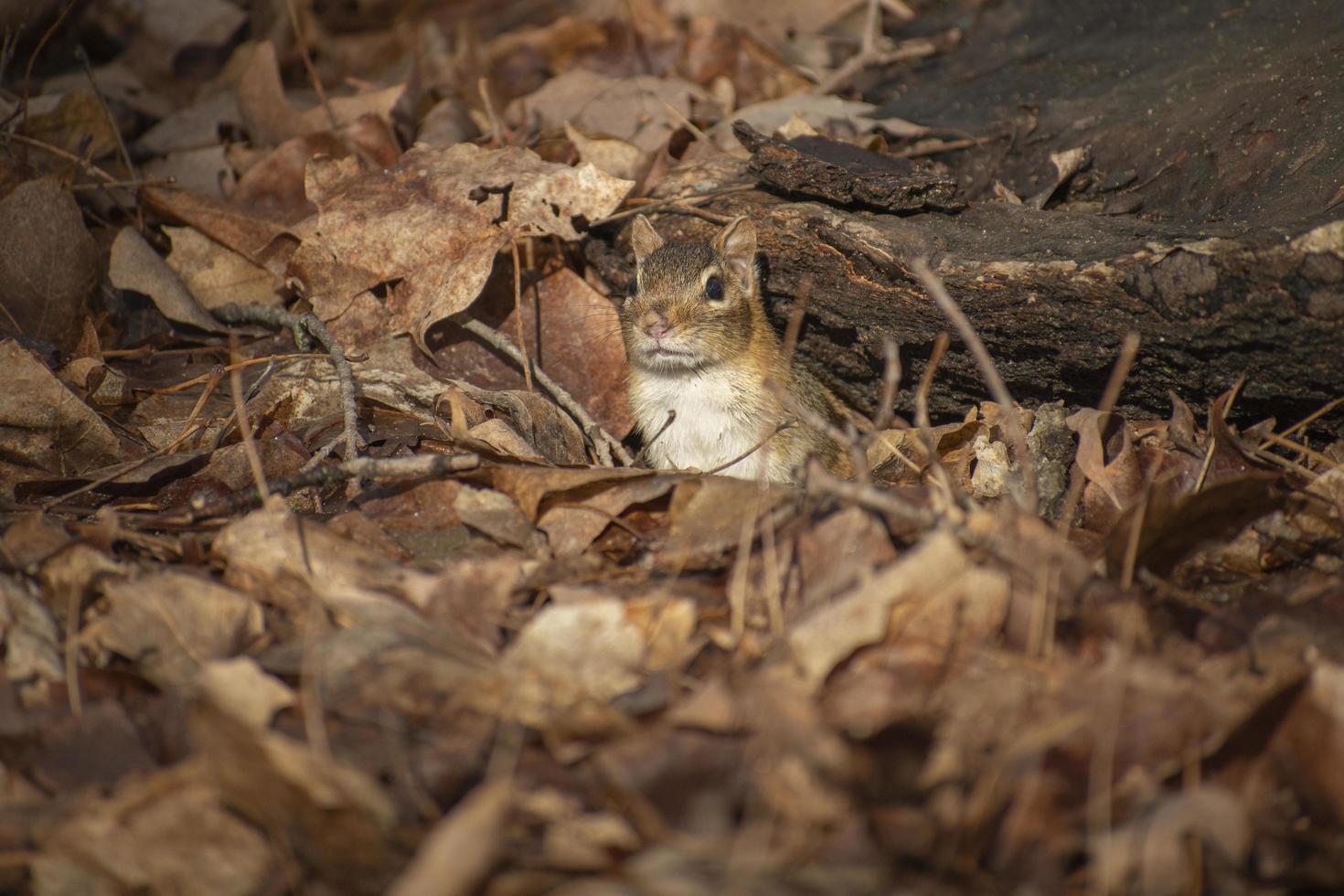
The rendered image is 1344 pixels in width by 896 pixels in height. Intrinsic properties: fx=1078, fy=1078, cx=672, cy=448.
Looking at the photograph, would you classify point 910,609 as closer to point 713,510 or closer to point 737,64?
point 713,510

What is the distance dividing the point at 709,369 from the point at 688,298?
0.46m

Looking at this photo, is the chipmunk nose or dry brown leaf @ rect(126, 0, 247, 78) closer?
the chipmunk nose

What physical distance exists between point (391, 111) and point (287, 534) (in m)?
3.88

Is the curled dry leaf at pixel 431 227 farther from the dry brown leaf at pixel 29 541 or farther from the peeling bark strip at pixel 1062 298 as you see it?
the dry brown leaf at pixel 29 541

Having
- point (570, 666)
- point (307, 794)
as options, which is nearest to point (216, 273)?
point (570, 666)

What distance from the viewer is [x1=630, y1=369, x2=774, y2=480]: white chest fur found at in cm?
525

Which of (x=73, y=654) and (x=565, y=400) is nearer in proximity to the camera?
(x=73, y=654)

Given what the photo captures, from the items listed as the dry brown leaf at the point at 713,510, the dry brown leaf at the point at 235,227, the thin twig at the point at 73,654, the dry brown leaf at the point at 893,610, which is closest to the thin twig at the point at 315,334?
the dry brown leaf at the point at 235,227

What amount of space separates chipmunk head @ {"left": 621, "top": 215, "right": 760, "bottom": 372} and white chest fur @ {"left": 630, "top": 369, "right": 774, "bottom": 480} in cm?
9

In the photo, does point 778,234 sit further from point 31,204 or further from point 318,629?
point 31,204

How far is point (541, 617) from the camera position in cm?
260

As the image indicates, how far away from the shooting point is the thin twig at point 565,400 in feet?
16.2

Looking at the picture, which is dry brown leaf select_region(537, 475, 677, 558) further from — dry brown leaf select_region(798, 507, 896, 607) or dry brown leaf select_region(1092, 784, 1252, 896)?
dry brown leaf select_region(1092, 784, 1252, 896)

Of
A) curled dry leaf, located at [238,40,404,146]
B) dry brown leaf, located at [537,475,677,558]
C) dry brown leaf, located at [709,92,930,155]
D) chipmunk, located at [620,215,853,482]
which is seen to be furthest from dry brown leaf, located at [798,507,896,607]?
curled dry leaf, located at [238,40,404,146]
